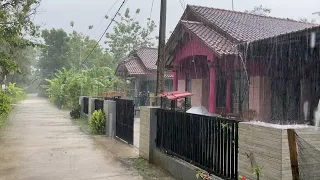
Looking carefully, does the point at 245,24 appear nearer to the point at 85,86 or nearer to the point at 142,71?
the point at 142,71

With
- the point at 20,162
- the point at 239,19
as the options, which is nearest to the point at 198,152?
the point at 20,162

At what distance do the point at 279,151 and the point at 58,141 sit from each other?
28.8 ft

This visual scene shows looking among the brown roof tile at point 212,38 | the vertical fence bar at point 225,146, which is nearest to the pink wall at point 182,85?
the brown roof tile at point 212,38

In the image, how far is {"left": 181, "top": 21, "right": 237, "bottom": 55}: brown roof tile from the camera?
12.4 metres

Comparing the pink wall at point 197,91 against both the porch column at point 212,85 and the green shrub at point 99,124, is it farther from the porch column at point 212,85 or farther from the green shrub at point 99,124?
the green shrub at point 99,124

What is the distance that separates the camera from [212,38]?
45.1 feet

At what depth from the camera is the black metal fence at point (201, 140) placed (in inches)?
198

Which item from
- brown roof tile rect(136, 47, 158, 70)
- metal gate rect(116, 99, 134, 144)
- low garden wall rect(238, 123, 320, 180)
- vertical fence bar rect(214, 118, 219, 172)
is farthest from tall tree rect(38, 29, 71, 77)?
low garden wall rect(238, 123, 320, 180)

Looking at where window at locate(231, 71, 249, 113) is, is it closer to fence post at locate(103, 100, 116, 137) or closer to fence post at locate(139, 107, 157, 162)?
fence post at locate(103, 100, 116, 137)

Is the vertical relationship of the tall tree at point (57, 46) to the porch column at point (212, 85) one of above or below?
above

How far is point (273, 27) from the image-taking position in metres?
16.8

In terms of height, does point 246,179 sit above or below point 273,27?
below

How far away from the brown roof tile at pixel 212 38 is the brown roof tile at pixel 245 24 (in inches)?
14.1

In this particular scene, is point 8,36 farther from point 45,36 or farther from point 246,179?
point 45,36
